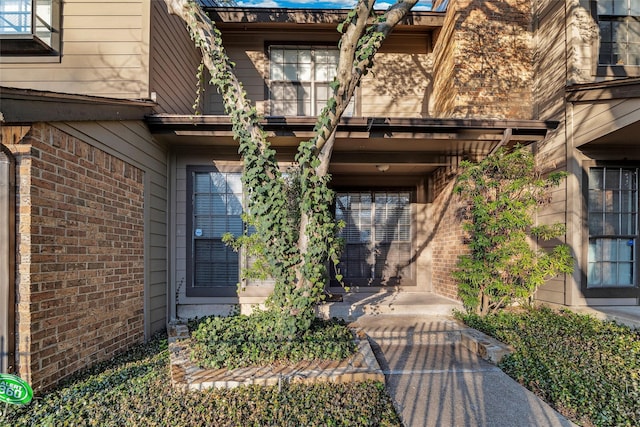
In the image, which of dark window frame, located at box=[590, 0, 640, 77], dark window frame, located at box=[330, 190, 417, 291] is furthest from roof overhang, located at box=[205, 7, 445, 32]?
dark window frame, located at box=[330, 190, 417, 291]

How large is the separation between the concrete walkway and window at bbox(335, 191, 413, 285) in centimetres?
194

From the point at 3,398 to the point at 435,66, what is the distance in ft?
24.1

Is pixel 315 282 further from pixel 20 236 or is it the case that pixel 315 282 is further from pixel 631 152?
pixel 631 152

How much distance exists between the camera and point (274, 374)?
3053mm

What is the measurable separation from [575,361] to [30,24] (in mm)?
7680

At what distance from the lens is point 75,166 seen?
3.27 metres

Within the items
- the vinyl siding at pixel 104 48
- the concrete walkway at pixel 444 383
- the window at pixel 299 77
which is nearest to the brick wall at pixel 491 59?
the window at pixel 299 77

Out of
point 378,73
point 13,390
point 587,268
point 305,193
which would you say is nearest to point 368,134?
point 305,193

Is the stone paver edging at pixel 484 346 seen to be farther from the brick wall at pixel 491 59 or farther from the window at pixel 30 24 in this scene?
the window at pixel 30 24

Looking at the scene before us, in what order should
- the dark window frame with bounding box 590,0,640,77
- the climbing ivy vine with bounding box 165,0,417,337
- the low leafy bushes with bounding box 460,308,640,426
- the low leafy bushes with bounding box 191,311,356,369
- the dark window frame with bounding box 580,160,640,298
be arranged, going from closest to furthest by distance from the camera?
the low leafy bushes with bounding box 460,308,640,426, the low leafy bushes with bounding box 191,311,356,369, the climbing ivy vine with bounding box 165,0,417,337, the dark window frame with bounding box 580,160,640,298, the dark window frame with bounding box 590,0,640,77

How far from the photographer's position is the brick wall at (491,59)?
582cm

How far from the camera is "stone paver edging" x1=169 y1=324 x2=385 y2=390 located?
292cm

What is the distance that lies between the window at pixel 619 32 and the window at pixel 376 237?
3.84 m

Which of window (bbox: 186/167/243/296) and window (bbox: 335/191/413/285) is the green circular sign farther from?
window (bbox: 335/191/413/285)
